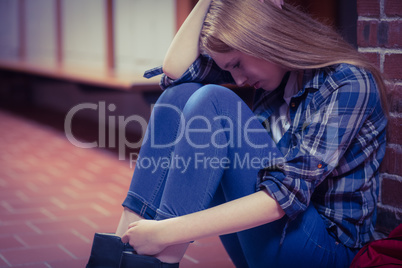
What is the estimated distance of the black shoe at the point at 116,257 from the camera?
1.42 metres

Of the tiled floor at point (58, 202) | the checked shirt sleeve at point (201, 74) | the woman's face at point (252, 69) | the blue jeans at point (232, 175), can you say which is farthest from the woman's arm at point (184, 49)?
the tiled floor at point (58, 202)

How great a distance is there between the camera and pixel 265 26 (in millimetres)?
1447

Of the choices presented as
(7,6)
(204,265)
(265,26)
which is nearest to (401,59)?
(265,26)

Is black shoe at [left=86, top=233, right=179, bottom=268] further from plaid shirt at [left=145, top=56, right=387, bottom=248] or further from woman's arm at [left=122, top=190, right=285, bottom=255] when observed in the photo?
plaid shirt at [left=145, top=56, right=387, bottom=248]

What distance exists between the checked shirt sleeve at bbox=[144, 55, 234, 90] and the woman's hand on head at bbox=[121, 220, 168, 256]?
476mm

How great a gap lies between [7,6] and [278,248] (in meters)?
8.40

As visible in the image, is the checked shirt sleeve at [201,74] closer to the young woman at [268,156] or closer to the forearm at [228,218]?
the young woman at [268,156]

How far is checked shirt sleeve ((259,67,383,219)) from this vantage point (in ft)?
4.36

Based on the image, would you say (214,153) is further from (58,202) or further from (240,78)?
(58,202)

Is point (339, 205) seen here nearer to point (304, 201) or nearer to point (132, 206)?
point (304, 201)

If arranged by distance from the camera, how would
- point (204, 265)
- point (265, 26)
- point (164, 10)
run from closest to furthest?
point (265, 26) → point (204, 265) → point (164, 10)

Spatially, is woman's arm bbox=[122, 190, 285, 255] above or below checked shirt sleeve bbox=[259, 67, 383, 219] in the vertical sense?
below

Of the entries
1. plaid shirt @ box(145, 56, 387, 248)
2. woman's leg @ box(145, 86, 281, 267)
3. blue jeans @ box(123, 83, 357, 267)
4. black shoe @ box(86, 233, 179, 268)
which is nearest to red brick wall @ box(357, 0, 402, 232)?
plaid shirt @ box(145, 56, 387, 248)

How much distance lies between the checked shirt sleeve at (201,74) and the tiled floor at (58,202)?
698mm
